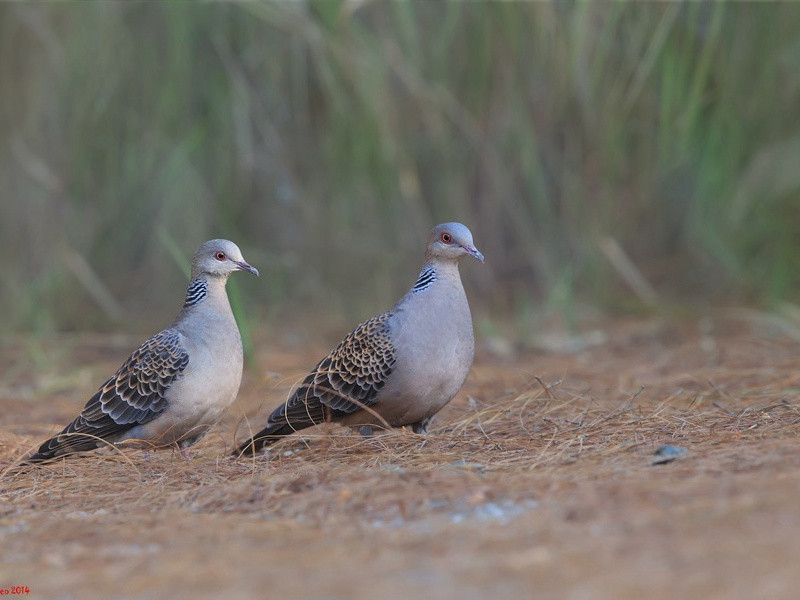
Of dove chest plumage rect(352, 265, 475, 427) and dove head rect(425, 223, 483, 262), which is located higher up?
dove head rect(425, 223, 483, 262)

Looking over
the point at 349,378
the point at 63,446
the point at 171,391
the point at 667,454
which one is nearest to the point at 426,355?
the point at 349,378

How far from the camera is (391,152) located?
288 inches

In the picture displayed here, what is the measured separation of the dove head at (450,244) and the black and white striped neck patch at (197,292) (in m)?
0.91

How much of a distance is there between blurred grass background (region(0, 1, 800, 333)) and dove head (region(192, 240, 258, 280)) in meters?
1.55

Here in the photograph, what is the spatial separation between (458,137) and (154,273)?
7.89ft

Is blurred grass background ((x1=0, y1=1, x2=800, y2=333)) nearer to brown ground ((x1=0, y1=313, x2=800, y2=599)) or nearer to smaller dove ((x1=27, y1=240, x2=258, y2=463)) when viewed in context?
smaller dove ((x1=27, y1=240, x2=258, y2=463))

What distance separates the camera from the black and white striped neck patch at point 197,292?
15.5 ft

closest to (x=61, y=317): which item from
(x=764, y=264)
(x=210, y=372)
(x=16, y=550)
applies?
(x=210, y=372)

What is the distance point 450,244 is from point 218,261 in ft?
3.09

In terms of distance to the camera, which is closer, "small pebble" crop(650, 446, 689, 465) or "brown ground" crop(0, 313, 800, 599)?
"brown ground" crop(0, 313, 800, 599)

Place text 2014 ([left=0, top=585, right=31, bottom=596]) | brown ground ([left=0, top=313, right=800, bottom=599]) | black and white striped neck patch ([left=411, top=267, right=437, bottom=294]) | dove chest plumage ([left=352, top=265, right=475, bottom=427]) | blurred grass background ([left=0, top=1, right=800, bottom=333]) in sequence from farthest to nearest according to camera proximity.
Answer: blurred grass background ([left=0, top=1, right=800, bottom=333]), black and white striped neck patch ([left=411, top=267, right=437, bottom=294]), dove chest plumage ([left=352, top=265, right=475, bottom=427]), text 2014 ([left=0, top=585, right=31, bottom=596]), brown ground ([left=0, top=313, right=800, bottom=599])

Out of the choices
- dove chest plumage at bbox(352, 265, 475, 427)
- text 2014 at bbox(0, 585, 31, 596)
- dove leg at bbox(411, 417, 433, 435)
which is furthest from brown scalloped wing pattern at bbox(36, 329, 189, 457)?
text 2014 at bbox(0, 585, 31, 596)

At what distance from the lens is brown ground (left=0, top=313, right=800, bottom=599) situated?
2.43m

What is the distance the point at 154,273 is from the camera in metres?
8.35
